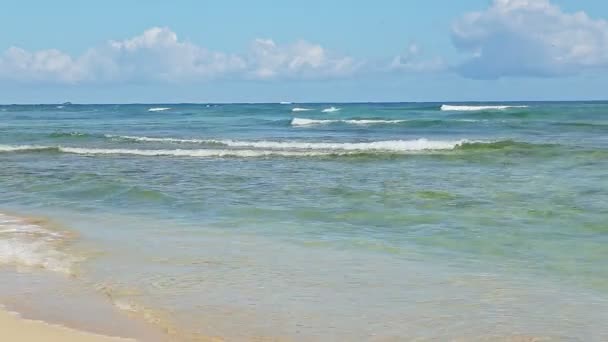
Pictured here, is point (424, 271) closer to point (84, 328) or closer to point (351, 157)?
point (84, 328)

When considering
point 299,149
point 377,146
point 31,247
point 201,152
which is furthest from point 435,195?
point 377,146

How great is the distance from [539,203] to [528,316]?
5.46 metres

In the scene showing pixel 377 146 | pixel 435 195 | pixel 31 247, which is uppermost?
pixel 377 146

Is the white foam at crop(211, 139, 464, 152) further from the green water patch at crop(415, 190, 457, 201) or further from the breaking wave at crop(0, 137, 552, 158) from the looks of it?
the green water patch at crop(415, 190, 457, 201)

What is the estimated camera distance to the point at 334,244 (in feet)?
25.9

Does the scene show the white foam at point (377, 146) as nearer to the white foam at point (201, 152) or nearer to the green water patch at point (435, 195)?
the white foam at point (201, 152)

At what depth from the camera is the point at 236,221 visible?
31.3 ft

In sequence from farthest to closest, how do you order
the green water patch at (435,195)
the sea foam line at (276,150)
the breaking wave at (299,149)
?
the sea foam line at (276,150)
the breaking wave at (299,149)
the green water patch at (435,195)

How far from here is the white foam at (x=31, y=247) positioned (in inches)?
280

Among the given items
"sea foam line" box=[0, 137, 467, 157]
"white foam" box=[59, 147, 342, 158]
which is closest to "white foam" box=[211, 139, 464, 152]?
"sea foam line" box=[0, 137, 467, 157]

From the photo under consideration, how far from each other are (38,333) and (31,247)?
3317 mm

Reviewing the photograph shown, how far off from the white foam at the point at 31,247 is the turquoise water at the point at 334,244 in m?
0.02

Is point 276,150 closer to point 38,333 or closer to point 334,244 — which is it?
point 334,244

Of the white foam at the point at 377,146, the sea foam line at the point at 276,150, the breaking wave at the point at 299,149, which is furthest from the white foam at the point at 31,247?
the white foam at the point at 377,146
